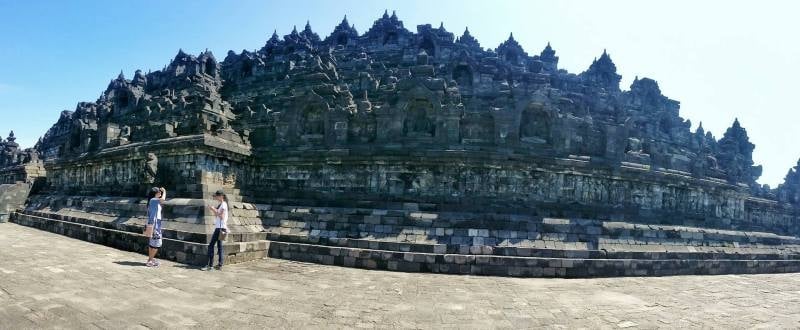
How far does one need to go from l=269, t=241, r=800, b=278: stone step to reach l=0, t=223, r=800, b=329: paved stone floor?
52 cm

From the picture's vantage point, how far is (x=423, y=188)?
14.3 m

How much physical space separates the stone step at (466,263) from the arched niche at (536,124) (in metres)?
5.43

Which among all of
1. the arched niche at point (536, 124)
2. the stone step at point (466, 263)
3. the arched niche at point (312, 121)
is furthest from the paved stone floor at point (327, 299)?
the arched niche at point (312, 121)

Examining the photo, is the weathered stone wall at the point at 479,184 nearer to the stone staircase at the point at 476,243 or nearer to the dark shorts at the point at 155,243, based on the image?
the stone staircase at the point at 476,243

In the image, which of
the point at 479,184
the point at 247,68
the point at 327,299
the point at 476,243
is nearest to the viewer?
the point at 327,299

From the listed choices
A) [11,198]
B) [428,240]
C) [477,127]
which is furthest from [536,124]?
[11,198]

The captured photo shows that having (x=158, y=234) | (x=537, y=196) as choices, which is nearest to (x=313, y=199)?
(x=158, y=234)

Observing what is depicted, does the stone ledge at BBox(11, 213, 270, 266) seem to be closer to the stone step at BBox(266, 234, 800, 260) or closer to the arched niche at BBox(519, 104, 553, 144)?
the stone step at BBox(266, 234, 800, 260)

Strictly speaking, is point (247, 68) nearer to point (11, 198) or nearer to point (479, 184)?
point (11, 198)

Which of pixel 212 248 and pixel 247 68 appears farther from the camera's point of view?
pixel 247 68

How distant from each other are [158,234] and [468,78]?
63.0 ft

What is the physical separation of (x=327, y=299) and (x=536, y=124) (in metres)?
11.6

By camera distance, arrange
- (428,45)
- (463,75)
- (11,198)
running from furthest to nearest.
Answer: (428,45)
(463,75)
(11,198)

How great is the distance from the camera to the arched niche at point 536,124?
15.5 metres
